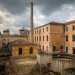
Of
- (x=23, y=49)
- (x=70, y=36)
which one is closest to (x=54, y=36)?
(x=70, y=36)

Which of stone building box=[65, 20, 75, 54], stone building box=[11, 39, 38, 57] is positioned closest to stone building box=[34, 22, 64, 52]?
stone building box=[65, 20, 75, 54]

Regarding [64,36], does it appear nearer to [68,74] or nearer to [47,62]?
Answer: [47,62]

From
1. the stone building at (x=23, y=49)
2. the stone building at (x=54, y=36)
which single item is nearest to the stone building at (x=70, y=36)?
the stone building at (x=54, y=36)

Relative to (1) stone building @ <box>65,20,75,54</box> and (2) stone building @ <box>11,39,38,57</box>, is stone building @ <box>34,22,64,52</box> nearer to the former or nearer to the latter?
(1) stone building @ <box>65,20,75,54</box>

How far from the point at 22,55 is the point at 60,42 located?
12.3 metres

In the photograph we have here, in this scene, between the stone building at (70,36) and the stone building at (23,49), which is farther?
the stone building at (70,36)

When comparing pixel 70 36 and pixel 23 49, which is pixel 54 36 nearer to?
pixel 70 36

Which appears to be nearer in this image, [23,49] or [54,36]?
[23,49]

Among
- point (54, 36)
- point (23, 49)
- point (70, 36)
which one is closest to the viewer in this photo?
point (23, 49)

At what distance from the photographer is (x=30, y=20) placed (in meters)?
40.4

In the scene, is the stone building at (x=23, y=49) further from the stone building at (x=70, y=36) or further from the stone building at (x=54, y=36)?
the stone building at (x=70, y=36)

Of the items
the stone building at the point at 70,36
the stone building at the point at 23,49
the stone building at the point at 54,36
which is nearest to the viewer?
the stone building at the point at 23,49

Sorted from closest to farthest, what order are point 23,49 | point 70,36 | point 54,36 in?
point 23,49
point 70,36
point 54,36

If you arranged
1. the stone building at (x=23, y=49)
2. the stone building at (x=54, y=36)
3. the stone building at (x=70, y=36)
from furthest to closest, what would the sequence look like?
the stone building at (x=54, y=36) → the stone building at (x=70, y=36) → the stone building at (x=23, y=49)
